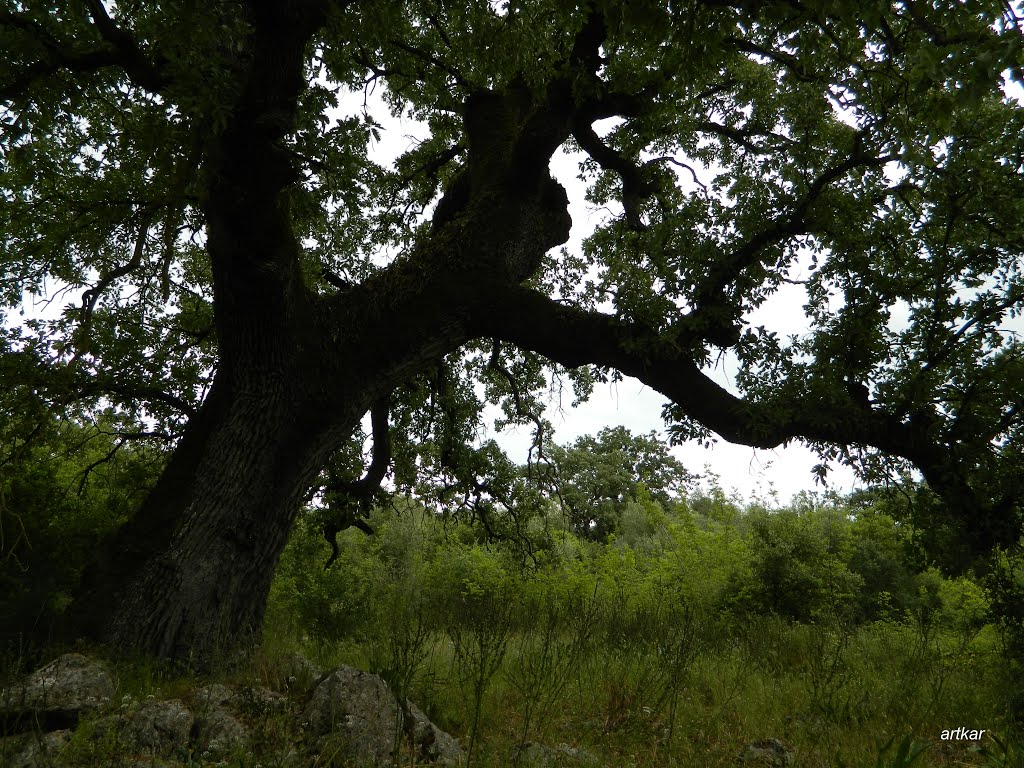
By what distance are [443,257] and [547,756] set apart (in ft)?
15.6

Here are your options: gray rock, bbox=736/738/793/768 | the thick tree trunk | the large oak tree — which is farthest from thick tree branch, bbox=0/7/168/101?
gray rock, bbox=736/738/793/768

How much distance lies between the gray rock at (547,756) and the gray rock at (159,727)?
6.36 ft

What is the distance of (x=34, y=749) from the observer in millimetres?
2975

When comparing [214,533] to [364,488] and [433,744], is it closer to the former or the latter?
[433,744]

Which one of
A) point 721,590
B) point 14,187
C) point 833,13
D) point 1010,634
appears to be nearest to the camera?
point 833,13

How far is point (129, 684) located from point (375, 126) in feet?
15.5

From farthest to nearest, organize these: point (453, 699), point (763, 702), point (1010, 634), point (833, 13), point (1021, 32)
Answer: point (1010, 634), point (763, 702), point (453, 699), point (833, 13), point (1021, 32)

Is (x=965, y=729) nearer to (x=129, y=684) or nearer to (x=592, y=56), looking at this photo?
(x=129, y=684)

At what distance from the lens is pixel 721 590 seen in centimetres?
Answer: 1245

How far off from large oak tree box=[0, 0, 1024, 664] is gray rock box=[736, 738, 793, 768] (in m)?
2.82

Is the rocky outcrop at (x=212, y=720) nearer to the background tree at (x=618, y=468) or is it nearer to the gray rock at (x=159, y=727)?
the gray rock at (x=159, y=727)

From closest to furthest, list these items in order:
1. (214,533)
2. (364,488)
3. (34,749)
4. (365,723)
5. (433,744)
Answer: (34,749) < (365,723) < (433,744) < (214,533) < (364,488)

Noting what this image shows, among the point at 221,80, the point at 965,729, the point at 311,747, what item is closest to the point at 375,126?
the point at 221,80

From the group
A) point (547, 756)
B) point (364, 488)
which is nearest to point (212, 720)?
point (547, 756)
